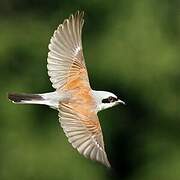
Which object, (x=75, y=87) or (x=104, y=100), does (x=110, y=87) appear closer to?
(x=75, y=87)

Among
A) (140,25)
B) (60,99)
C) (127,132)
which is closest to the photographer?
(60,99)

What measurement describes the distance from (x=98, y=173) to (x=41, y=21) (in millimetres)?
1837

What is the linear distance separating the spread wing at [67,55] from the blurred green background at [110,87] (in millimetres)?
3959

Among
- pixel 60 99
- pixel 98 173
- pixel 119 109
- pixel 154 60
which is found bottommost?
pixel 98 173

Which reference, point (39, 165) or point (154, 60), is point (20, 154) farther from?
point (154, 60)

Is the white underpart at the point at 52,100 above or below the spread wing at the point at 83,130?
above

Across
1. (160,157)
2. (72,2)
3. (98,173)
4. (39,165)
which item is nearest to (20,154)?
(39,165)

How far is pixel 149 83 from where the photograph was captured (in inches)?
322

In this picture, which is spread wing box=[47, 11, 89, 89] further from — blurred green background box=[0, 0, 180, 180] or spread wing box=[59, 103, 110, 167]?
blurred green background box=[0, 0, 180, 180]

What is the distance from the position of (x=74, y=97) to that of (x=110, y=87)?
15.7ft

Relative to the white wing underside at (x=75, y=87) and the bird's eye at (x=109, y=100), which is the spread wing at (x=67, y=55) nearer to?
the white wing underside at (x=75, y=87)

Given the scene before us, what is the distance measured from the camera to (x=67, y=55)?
3.31m

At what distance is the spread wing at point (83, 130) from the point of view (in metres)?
2.70

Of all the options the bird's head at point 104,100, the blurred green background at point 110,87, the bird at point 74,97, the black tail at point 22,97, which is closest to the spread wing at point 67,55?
the bird at point 74,97
